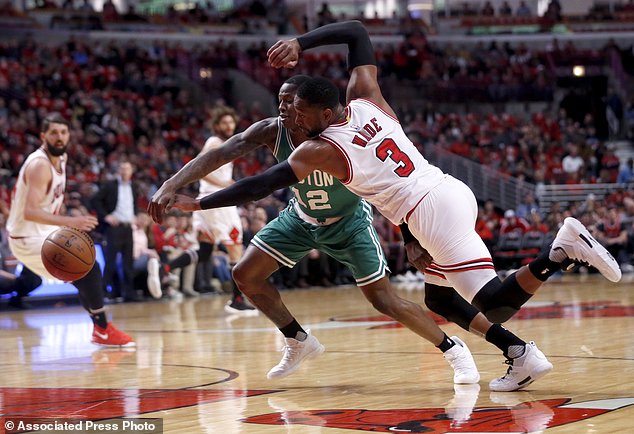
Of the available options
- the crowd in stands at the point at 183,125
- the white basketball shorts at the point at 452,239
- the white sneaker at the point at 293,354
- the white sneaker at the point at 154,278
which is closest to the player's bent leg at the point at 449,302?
the white basketball shorts at the point at 452,239

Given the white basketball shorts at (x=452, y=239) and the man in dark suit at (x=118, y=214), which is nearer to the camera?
the white basketball shorts at (x=452, y=239)

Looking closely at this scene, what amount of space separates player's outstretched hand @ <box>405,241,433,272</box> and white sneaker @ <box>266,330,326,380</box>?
3.14 feet

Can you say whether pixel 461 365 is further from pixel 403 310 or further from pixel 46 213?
pixel 46 213

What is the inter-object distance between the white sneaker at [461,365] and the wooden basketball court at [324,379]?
0.07m

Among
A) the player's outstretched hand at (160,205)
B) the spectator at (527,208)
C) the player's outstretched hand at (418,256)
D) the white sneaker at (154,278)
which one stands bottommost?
the spectator at (527,208)

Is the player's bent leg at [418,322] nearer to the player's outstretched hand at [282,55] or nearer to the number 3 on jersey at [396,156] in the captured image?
the number 3 on jersey at [396,156]

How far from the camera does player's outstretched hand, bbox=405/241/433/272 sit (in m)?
4.98

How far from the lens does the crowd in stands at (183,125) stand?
1669cm

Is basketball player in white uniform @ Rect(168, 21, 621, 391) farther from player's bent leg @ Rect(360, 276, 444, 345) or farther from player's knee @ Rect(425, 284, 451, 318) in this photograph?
player's bent leg @ Rect(360, 276, 444, 345)

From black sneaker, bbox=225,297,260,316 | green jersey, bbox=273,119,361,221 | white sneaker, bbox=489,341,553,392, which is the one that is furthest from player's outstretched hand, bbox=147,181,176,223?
black sneaker, bbox=225,297,260,316

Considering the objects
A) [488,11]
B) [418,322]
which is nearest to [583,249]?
[418,322]

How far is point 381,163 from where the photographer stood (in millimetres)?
4750

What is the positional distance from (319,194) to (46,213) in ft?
9.20

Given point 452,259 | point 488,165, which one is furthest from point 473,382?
point 488,165
